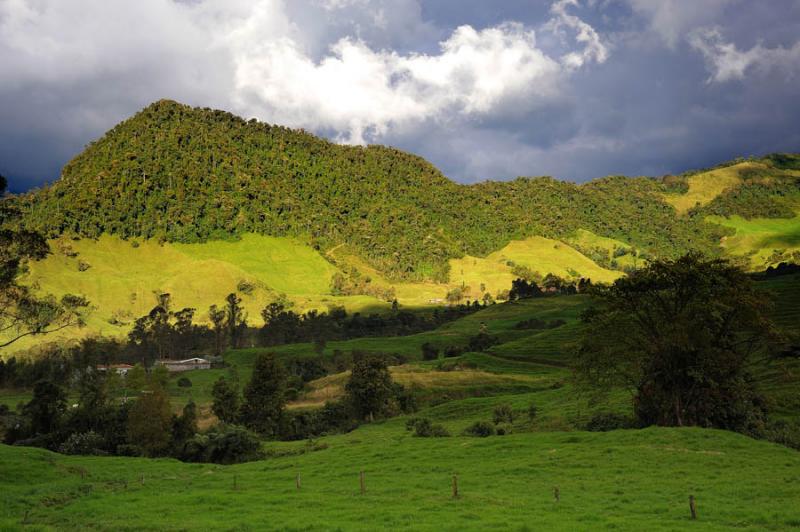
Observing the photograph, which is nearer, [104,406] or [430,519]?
[430,519]

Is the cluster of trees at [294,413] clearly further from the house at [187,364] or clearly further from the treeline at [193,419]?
the house at [187,364]

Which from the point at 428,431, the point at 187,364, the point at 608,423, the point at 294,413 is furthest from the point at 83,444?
the point at 187,364

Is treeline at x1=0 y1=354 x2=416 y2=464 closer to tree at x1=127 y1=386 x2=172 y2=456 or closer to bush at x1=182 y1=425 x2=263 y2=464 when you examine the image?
tree at x1=127 y1=386 x2=172 y2=456

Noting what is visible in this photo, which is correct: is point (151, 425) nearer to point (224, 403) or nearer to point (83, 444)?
point (83, 444)

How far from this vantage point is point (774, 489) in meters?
32.0

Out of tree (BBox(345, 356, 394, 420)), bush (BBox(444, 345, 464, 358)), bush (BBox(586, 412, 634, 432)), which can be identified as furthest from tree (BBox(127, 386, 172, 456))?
bush (BBox(444, 345, 464, 358))

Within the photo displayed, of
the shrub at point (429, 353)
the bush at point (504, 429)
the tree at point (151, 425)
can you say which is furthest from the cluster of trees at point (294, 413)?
the shrub at point (429, 353)

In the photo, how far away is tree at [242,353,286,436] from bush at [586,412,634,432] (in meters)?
49.3

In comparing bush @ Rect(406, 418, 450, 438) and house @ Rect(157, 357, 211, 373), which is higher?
house @ Rect(157, 357, 211, 373)

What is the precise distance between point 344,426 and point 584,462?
56135 mm

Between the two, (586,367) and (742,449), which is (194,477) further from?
(742,449)

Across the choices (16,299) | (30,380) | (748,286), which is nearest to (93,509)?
(16,299)

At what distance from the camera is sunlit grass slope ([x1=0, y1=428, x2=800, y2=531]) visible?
89.7 ft

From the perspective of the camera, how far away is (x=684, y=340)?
5241 centimetres
